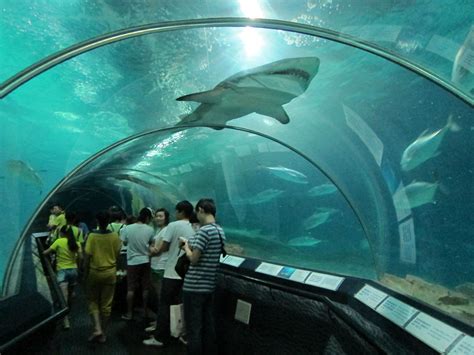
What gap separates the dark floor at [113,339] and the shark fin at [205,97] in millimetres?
3450

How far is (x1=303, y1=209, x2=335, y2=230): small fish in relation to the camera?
1248 cm

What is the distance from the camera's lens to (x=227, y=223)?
12812 millimetres

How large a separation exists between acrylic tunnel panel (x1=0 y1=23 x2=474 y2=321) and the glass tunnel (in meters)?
0.03

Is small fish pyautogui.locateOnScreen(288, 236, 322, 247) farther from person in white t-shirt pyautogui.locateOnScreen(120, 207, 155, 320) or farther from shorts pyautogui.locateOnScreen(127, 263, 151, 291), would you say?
person in white t-shirt pyautogui.locateOnScreen(120, 207, 155, 320)

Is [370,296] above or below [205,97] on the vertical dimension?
below

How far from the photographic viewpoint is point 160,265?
549cm

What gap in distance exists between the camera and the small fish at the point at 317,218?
40.9 feet

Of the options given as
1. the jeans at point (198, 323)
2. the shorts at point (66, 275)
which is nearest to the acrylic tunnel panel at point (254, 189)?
the shorts at point (66, 275)

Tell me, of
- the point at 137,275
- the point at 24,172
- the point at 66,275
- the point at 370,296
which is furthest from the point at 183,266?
the point at 24,172

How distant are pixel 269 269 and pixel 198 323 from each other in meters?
1.16

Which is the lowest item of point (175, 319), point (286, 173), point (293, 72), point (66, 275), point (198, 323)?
point (175, 319)

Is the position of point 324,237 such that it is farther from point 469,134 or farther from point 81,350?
point 81,350

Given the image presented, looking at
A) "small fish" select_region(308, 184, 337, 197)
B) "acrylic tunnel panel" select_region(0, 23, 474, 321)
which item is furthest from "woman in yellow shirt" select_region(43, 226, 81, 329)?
"small fish" select_region(308, 184, 337, 197)

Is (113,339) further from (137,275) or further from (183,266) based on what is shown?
(183,266)
